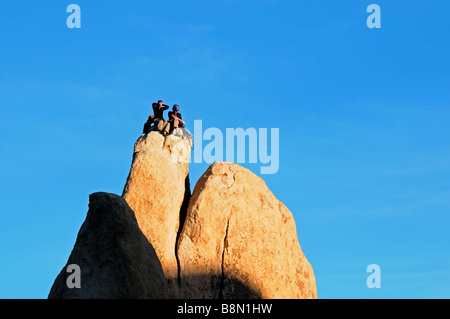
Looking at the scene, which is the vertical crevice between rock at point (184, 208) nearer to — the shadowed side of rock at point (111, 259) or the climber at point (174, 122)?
the climber at point (174, 122)

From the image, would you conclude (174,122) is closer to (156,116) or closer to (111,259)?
(156,116)

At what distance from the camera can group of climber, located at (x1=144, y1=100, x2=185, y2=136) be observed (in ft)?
87.0

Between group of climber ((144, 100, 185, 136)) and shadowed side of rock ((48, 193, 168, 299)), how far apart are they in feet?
32.7

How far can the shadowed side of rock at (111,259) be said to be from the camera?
1553 centimetres

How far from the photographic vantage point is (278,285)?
24.7m

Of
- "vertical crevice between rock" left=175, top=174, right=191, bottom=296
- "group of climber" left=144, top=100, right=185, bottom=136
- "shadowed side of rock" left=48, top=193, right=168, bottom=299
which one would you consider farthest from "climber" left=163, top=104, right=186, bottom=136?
"shadowed side of rock" left=48, top=193, right=168, bottom=299

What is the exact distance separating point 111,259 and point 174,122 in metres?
11.6

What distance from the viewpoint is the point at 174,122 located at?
26625 mm

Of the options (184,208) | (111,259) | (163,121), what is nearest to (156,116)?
(163,121)

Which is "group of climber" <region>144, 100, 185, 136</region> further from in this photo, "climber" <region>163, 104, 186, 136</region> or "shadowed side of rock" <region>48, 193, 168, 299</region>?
"shadowed side of rock" <region>48, 193, 168, 299</region>

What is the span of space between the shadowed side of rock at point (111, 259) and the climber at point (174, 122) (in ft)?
32.4
